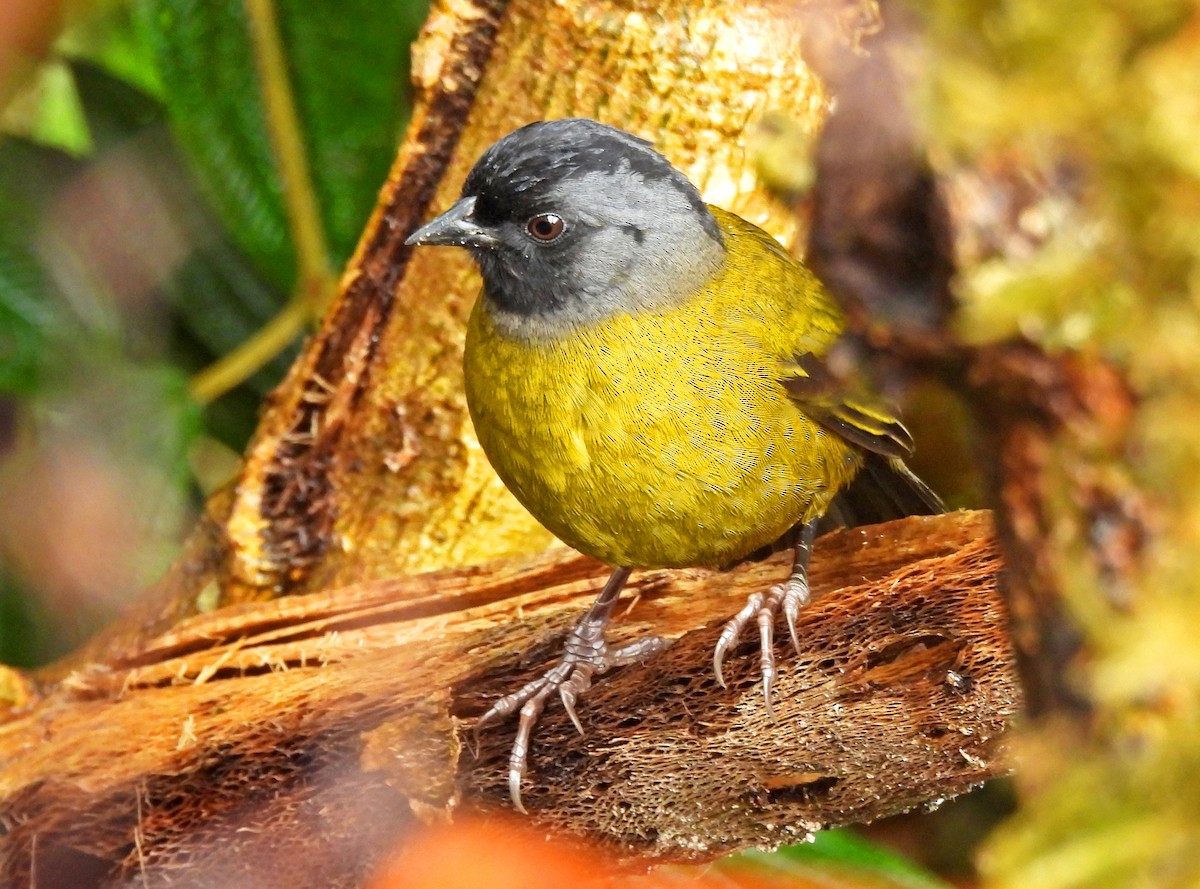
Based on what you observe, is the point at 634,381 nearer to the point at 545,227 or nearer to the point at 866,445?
the point at 545,227

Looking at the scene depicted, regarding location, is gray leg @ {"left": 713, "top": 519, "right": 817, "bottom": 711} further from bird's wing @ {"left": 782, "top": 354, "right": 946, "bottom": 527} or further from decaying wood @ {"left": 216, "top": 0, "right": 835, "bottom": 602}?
decaying wood @ {"left": 216, "top": 0, "right": 835, "bottom": 602}

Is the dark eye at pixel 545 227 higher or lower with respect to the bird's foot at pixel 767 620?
A: higher

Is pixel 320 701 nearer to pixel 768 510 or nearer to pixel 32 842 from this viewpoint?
pixel 32 842

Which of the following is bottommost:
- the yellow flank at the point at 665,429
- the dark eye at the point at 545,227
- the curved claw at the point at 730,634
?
the curved claw at the point at 730,634

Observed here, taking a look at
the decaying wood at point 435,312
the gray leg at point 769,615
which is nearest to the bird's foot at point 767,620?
the gray leg at point 769,615

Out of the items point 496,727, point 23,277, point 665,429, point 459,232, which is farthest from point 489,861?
point 23,277

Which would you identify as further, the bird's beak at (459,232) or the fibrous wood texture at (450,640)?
the bird's beak at (459,232)

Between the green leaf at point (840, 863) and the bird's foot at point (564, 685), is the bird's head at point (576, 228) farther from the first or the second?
the green leaf at point (840, 863)

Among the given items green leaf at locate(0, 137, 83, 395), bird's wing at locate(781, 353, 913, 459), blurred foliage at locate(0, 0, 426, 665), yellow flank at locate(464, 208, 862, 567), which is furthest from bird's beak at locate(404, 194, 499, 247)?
green leaf at locate(0, 137, 83, 395)
